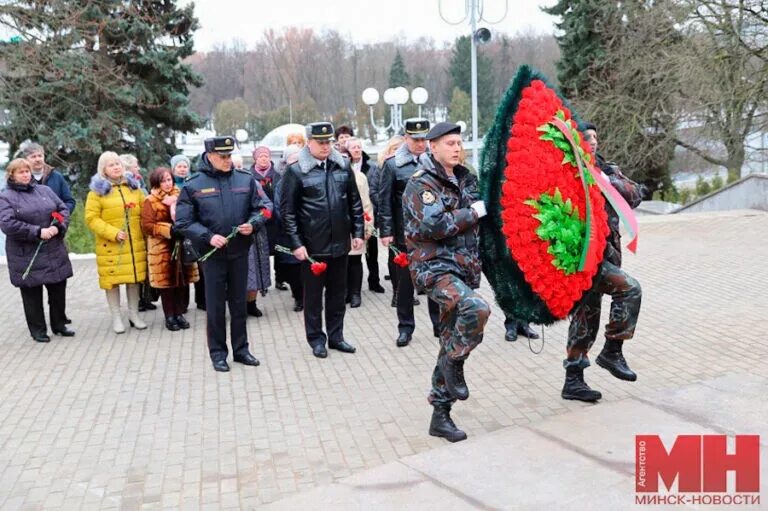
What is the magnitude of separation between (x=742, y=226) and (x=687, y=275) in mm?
4946

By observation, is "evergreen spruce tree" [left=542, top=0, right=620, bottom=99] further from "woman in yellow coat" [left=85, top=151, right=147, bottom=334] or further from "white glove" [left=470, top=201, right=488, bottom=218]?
"white glove" [left=470, top=201, right=488, bottom=218]

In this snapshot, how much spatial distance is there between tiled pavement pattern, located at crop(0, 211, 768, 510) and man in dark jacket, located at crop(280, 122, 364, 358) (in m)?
0.64

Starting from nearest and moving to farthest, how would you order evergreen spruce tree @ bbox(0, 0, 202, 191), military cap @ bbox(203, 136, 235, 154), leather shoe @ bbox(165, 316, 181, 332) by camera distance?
military cap @ bbox(203, 136, 235, 154) < leather shoe @ bbox(165, 316, 181, 332) < evergreen spruce tree @ bbox(0, 0, 202, 191)

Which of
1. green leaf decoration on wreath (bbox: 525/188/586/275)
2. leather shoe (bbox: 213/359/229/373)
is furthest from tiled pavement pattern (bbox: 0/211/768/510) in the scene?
green leaf decoration on wreath (bbox: 525/188/586/275)

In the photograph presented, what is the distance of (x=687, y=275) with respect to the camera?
33.7 feet

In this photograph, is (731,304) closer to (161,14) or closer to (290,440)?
(290,440)

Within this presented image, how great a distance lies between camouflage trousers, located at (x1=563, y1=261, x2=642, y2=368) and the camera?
5.10 meters

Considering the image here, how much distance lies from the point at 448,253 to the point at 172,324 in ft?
14.1

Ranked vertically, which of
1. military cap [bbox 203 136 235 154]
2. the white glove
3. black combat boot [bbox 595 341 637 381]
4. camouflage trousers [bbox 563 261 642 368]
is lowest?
black combat boot [bbox 595 341 637 381]

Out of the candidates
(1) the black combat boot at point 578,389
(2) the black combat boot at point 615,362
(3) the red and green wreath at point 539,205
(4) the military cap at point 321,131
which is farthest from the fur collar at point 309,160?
(2) the black combat boot at point 615,362

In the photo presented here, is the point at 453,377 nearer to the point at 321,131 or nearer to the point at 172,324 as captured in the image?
the point at 321,131

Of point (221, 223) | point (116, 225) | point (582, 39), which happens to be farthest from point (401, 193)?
point (582, 39)

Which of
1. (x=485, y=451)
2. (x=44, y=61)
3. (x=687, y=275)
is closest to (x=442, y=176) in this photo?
(x=485, y=451)

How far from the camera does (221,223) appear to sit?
21.5 ft
